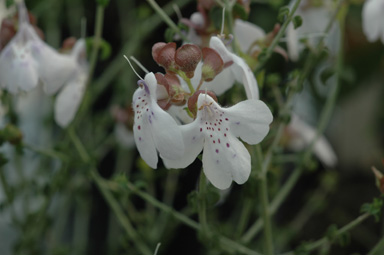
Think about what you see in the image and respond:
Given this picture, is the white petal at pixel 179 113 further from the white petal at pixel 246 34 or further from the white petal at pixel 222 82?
the white petal at pixel 246 34

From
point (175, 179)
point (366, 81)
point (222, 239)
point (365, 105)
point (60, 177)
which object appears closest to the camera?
point (222, 239)

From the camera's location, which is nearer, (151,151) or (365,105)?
(151,151)

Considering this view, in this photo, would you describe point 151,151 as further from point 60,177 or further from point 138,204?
point 138,204

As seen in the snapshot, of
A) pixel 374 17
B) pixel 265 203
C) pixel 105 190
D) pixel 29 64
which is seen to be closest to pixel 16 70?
pixel 29 64

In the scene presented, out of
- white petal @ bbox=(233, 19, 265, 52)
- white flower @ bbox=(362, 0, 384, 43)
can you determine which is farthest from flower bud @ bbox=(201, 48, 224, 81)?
white flower @ bbox=(362, 0, 384, 43)

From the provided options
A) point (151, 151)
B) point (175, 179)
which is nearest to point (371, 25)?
point (151, 151)

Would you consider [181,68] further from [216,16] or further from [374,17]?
[374,17]
